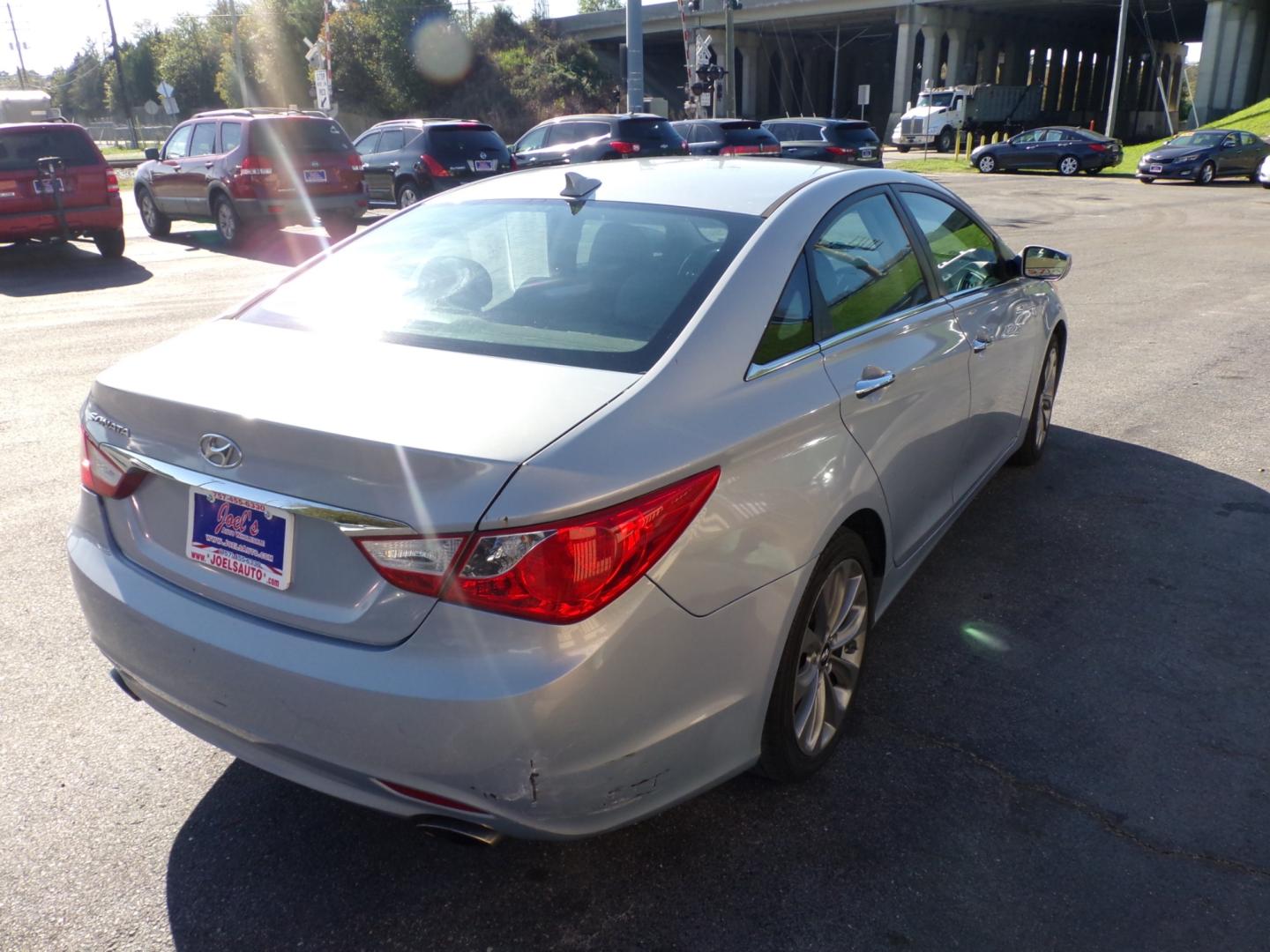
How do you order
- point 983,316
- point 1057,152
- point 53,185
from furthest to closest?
point 1057,152
point 53,185
point 983,316

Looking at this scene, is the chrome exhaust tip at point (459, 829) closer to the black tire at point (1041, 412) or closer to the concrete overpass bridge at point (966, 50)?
the black tire at point (1041, 412)

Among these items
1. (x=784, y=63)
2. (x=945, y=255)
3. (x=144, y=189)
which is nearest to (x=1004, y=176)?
(x=144, y=189)

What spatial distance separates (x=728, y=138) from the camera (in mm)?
23266

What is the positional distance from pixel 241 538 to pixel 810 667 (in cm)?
155

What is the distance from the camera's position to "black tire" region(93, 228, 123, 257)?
1387 cm

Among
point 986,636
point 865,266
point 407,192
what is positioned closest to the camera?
point 865,266

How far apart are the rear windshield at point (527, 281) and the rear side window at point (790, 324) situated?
187mm

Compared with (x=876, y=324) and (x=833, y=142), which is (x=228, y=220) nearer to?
(x=876, y=324)

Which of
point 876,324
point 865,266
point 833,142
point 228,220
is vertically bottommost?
point 228,220

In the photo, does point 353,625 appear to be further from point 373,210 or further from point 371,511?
point 373,210

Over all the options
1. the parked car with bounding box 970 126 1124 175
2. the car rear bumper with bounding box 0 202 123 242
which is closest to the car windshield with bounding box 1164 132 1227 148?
the parked car with bounding box 970 126 1124 175

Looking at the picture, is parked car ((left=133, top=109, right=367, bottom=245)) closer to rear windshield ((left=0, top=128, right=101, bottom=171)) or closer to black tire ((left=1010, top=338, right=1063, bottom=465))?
rear windshield ((left=0, top=128, right=101, bottom=171))

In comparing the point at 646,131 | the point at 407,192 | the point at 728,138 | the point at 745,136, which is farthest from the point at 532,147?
the point at 745,136

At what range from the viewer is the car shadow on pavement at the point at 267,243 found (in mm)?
14422
